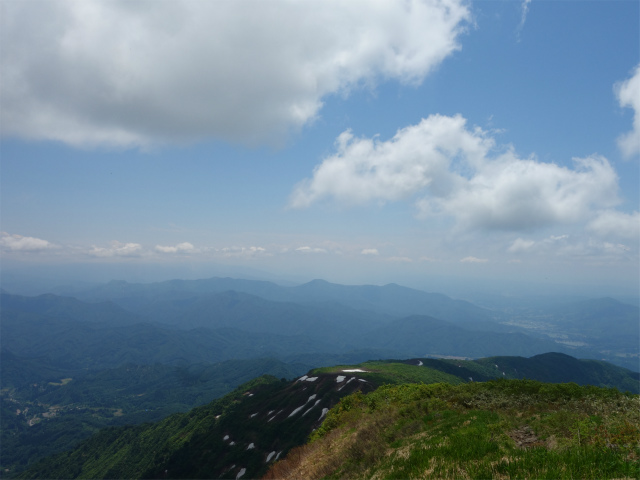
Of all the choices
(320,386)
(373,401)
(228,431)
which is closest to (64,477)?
(228,431)

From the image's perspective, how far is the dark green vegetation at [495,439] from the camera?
32.7 ft

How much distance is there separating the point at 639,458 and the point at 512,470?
422 cm

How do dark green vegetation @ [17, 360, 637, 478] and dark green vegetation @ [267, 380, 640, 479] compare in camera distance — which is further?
dark green vegetation @ [17, 360, 637, 478]

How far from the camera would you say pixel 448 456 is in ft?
40.3

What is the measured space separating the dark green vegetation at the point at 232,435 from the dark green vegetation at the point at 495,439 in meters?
8.83

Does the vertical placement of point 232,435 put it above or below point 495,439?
below

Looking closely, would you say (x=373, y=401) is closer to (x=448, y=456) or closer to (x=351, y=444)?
(x=351, y=444)

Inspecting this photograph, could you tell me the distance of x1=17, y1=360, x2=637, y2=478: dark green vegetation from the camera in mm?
68938

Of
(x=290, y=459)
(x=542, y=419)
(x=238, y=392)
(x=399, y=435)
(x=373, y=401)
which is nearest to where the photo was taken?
(x=542, y=419)

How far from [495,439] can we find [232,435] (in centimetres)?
8979

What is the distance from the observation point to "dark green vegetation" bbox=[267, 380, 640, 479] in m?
9.98

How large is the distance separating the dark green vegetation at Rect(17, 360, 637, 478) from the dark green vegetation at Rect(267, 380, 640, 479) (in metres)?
8.83

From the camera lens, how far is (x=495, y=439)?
13750 mm

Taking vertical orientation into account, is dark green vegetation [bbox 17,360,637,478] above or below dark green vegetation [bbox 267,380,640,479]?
below
